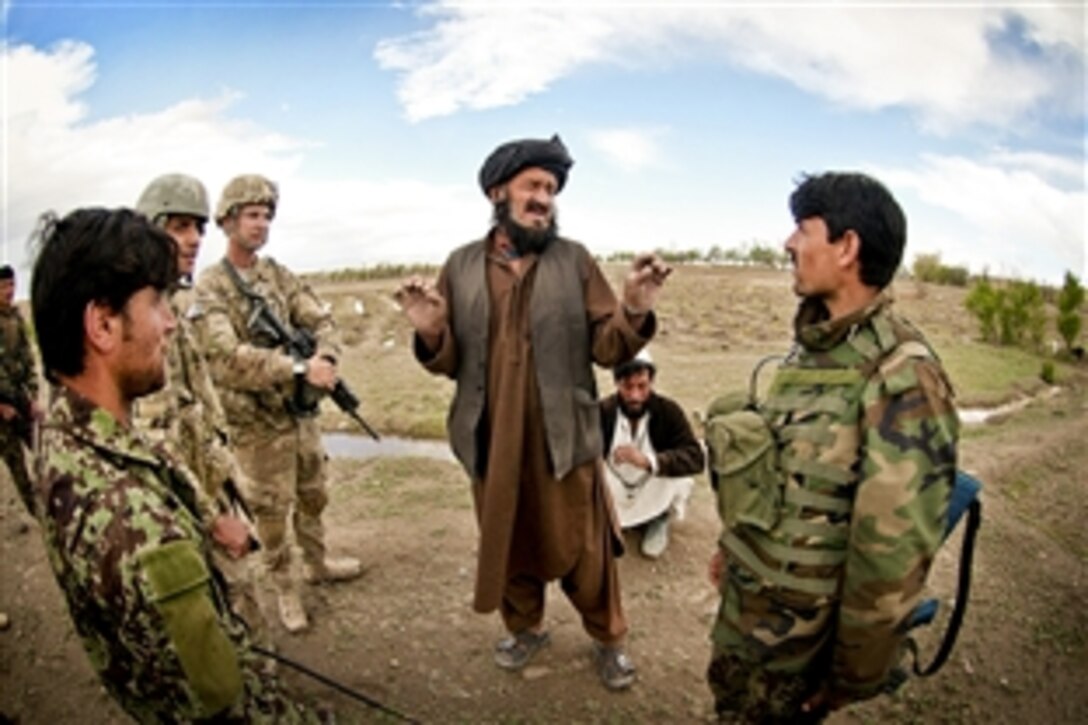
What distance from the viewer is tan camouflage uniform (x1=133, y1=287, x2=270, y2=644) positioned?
2.79 m

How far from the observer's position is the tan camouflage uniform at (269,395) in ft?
11.5

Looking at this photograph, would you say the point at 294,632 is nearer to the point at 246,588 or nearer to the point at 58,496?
the point at 246,588

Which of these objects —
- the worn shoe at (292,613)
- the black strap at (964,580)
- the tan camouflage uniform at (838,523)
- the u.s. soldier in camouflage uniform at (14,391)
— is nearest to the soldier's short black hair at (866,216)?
the tan camouflage uniform at (838,523)

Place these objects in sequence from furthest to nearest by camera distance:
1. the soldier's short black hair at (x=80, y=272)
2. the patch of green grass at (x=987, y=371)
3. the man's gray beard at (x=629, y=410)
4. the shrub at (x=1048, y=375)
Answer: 1. the shrub at (x=1048, y=375)
2. the patch of green grass at (x=987, y=371)
3. the man's gray beard at (x=629, y=410)
4. the soldier's short black hair at (x=80, y=272)

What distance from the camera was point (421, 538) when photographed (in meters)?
5.36

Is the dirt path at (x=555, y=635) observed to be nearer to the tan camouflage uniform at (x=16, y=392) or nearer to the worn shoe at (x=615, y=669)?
the worn shoe at (x=615, y=669)

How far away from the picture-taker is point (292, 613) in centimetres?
407

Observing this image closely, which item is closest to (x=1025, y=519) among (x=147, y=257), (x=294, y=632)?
(x=294, y=632)

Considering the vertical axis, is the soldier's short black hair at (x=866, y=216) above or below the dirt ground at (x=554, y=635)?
above

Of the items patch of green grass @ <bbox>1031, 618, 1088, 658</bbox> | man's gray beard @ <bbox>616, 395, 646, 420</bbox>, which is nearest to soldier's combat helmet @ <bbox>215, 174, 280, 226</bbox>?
man's gray beard @ <bbox>616, 395, 646, 420</bbox>

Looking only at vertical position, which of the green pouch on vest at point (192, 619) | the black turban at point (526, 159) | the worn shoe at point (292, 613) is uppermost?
the black turban at point (526, 159)

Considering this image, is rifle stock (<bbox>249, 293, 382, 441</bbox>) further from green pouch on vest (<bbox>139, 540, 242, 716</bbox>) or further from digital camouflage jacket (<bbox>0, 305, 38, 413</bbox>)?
digital camouflage jacket (<bbox>0, 305, 38, 413</bbox>)

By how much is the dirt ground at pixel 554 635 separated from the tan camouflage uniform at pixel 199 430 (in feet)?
3.07

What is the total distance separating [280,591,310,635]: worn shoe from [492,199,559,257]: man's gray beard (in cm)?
255
